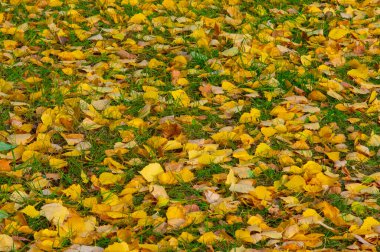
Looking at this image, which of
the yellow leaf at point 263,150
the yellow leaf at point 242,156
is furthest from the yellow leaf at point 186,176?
the yellow leaf at point 263,150

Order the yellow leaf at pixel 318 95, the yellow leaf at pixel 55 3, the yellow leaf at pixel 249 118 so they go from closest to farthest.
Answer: the yellow leaf at pixel 249 118, the yellow leaf at pixel 318 95, the yellow leaf at pixel 55 3

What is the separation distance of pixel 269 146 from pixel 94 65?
1.48 metres

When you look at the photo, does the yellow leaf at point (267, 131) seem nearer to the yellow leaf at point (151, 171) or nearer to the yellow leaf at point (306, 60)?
the yellow leaf at point (151, 171)

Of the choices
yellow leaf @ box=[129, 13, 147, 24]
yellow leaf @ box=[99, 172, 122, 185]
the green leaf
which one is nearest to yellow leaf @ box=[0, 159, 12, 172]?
the green leaf

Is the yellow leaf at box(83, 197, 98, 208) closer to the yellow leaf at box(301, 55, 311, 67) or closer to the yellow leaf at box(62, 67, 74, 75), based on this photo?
the yellow leaf at box(62, 67, 74, 75)

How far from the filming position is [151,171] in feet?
11.9

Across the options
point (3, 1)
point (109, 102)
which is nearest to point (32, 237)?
point (109, 102)

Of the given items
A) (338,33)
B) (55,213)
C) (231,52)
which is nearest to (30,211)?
(55,213)

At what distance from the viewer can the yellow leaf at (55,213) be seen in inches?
128

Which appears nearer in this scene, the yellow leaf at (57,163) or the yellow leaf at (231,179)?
the yellow leaf at (231,179)

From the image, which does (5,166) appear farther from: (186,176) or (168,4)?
(168,4)

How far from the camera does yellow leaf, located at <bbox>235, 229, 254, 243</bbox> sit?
3.18 meters

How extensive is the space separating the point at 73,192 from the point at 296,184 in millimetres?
1091

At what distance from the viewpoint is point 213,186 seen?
3.59m
